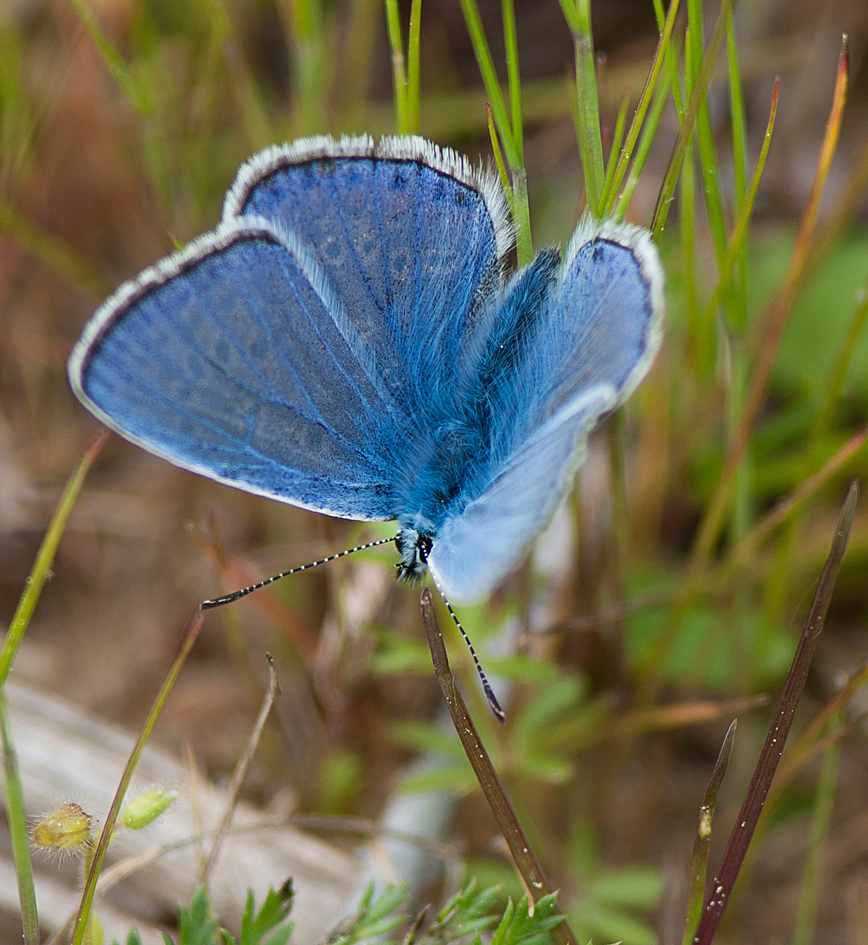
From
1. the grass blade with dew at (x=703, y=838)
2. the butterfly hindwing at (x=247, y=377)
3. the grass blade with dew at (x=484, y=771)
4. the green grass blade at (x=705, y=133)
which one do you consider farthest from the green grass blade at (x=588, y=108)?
the grass blade with dew at (x=703, y=838)

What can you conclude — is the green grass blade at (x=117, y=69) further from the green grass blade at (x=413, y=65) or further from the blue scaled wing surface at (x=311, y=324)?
the green grass blade at (x=413, y=65)

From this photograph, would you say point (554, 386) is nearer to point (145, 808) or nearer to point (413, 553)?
point (413, 553)

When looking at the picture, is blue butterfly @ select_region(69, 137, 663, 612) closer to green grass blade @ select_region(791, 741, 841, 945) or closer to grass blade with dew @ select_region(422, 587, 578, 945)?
grass blade with dew @ select_region(422, 587, 578, 945)

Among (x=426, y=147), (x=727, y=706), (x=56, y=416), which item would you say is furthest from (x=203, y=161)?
(x=727, y=706)

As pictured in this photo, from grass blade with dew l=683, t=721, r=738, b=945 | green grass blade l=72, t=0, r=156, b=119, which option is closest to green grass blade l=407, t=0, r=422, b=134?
green grass blade l=72, t=0, r=156, b=119

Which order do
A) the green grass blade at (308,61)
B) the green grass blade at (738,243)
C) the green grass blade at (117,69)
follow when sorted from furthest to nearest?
1. the green grass blade at (308,61)
2. the green grass blade at (117,69)
3. the green grass blade at (738,243)

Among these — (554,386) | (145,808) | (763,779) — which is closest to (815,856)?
(763,779)
